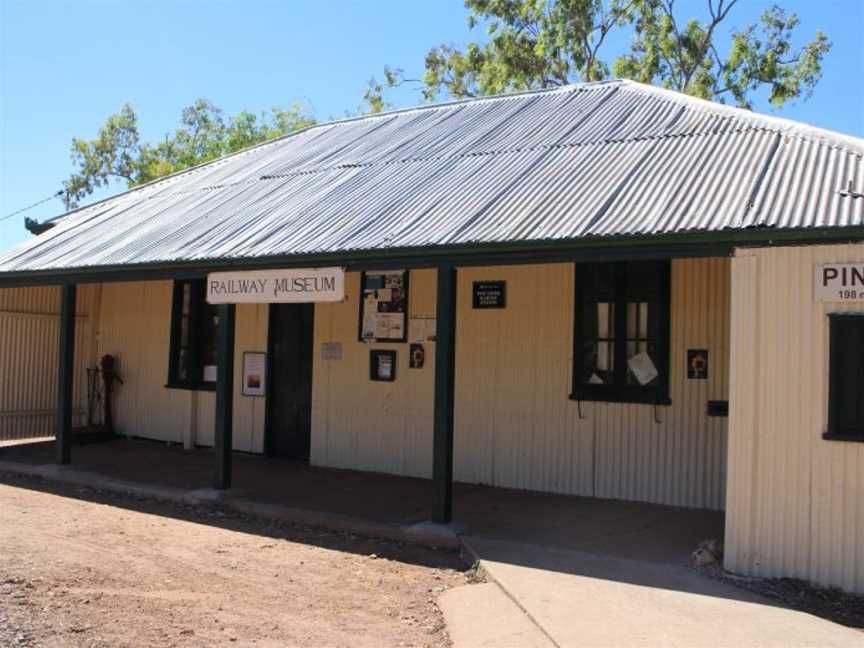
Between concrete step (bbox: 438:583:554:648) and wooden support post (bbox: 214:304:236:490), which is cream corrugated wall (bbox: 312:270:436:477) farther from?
concrete step (bbox: 438:583:554:648)

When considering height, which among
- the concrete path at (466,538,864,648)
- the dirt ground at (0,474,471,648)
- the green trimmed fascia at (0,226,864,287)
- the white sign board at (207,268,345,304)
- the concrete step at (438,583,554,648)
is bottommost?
the dirt ground at (0,474,471,648)

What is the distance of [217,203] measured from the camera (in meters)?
Result: 11.7

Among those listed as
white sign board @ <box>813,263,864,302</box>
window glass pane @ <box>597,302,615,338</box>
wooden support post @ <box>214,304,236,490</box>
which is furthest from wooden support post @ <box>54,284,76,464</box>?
white sign board @ <box>813,263,864,302</box>

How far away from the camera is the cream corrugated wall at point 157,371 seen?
39.9ft

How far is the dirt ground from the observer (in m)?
5.22

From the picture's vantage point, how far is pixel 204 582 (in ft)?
20.8

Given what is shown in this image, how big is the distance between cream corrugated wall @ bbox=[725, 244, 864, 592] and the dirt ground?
2.22 m

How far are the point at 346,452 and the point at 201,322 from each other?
3562 mm

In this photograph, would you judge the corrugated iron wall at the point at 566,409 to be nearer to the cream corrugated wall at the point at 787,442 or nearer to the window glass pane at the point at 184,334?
the cream corrugated wall at the point at 787,442

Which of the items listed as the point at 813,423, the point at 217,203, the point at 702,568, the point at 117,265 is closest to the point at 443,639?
the point at 702,568

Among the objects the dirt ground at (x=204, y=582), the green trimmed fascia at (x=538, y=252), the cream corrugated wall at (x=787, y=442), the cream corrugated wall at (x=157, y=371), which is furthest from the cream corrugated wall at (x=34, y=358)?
the cream corrugated wall at (x=787, y=442)

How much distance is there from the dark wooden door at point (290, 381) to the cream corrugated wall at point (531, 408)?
0.40 m

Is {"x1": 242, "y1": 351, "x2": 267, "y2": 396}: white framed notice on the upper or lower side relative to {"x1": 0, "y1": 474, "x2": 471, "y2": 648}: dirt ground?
upper

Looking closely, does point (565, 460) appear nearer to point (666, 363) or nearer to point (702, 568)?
point (666, 363)
